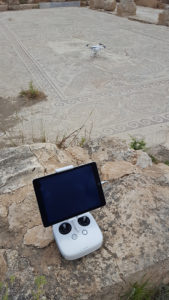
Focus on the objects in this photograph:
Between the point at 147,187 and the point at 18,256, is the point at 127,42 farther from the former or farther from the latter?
the point at 18,256

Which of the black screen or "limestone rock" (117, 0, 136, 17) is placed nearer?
the black screen

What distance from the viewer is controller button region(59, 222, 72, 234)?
1.27 m

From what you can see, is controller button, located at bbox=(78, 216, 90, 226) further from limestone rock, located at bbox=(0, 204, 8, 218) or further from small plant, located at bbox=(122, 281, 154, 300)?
limestone rock, located at bbox=(0, 204, 8, 218)

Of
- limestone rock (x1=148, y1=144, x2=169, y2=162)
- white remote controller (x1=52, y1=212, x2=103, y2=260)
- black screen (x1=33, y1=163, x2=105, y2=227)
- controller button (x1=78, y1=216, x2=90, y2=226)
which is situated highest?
black screen (x1=33, y1=163, x2=105, y2=227)

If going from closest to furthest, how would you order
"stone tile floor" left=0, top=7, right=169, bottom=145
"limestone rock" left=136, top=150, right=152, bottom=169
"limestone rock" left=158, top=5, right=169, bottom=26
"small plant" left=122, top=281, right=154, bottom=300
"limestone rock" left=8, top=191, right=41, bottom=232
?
1. "small plant" left=122, top=281, right=154, bottom=300
2. "limestone rock" left=8, top=191, right=41, bottom=232
3. "limestone rock" left=136, top=150, right=152, bottom=169
4. "stone tile floor" left=0, top=7, right=169, bottom=145
5. "limestone rock" left=158, top=5, right=169, bottom=26

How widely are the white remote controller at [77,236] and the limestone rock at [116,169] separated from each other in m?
0.58

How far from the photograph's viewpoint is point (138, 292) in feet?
4.22

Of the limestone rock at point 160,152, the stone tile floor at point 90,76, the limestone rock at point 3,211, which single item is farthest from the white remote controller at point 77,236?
the stone tile floor at point 90,76

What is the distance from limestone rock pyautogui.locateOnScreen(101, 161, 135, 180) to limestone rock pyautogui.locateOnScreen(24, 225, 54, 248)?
612 millimetres

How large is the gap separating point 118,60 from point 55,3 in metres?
9.07

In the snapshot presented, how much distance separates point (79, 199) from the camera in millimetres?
1283

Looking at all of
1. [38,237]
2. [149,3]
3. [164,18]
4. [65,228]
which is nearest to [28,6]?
[149,3]

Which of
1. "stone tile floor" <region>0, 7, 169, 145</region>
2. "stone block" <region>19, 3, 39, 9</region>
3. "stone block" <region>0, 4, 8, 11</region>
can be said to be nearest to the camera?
"stone tile floor" <region>0, 7, 169, 145</region>

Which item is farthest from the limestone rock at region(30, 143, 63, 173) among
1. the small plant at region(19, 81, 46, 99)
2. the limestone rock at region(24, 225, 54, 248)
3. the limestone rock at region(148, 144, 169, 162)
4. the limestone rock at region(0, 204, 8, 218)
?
the small plant at region(19, 81, 46, 99)
